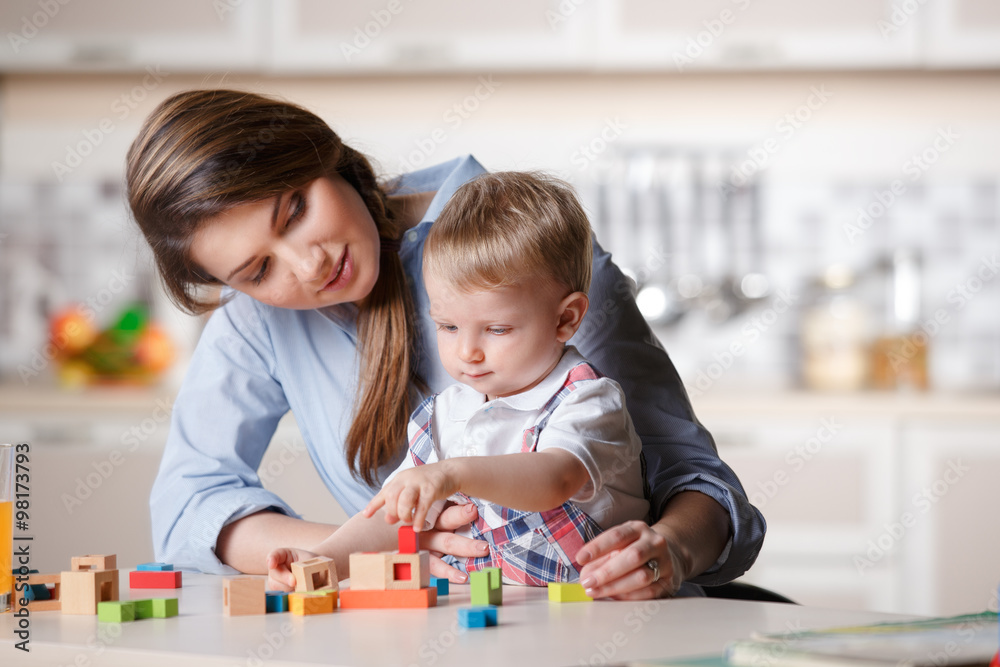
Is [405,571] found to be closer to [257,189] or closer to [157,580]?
[157,580]

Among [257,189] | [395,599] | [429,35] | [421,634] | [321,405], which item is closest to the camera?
[421,634]

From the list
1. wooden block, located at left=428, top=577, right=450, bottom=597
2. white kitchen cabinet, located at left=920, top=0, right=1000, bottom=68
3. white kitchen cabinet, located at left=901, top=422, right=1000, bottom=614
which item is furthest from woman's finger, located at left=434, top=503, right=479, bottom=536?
white kitchen cabinet, located at left=920, top=0, right=1000, bottom=68

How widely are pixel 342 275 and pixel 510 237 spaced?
26 cm

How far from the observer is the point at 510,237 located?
1.01 metres

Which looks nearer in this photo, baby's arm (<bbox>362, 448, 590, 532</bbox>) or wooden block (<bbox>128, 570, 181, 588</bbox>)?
baby's arm (<bbox>362, 448, 590, 532</bbox>)

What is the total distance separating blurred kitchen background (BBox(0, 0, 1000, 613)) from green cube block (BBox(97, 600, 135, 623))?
180 centimetres

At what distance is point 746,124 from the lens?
2.87 metres

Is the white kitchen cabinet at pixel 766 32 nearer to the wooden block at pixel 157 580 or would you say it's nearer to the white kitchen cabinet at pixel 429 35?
the white kitchen cabinet at pixel 429 35

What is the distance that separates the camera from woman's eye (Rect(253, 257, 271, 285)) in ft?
3.80

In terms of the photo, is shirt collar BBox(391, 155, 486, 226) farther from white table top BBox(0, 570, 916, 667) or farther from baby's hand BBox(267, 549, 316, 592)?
white table top BBox(0, 570, 916, 667)

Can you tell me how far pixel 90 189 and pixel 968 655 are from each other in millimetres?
3137

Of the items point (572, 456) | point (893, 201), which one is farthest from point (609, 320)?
point (893, 201)

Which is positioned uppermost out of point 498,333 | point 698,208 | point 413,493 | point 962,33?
point 962,33

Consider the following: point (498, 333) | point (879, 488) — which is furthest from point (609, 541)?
point (879, 488)
